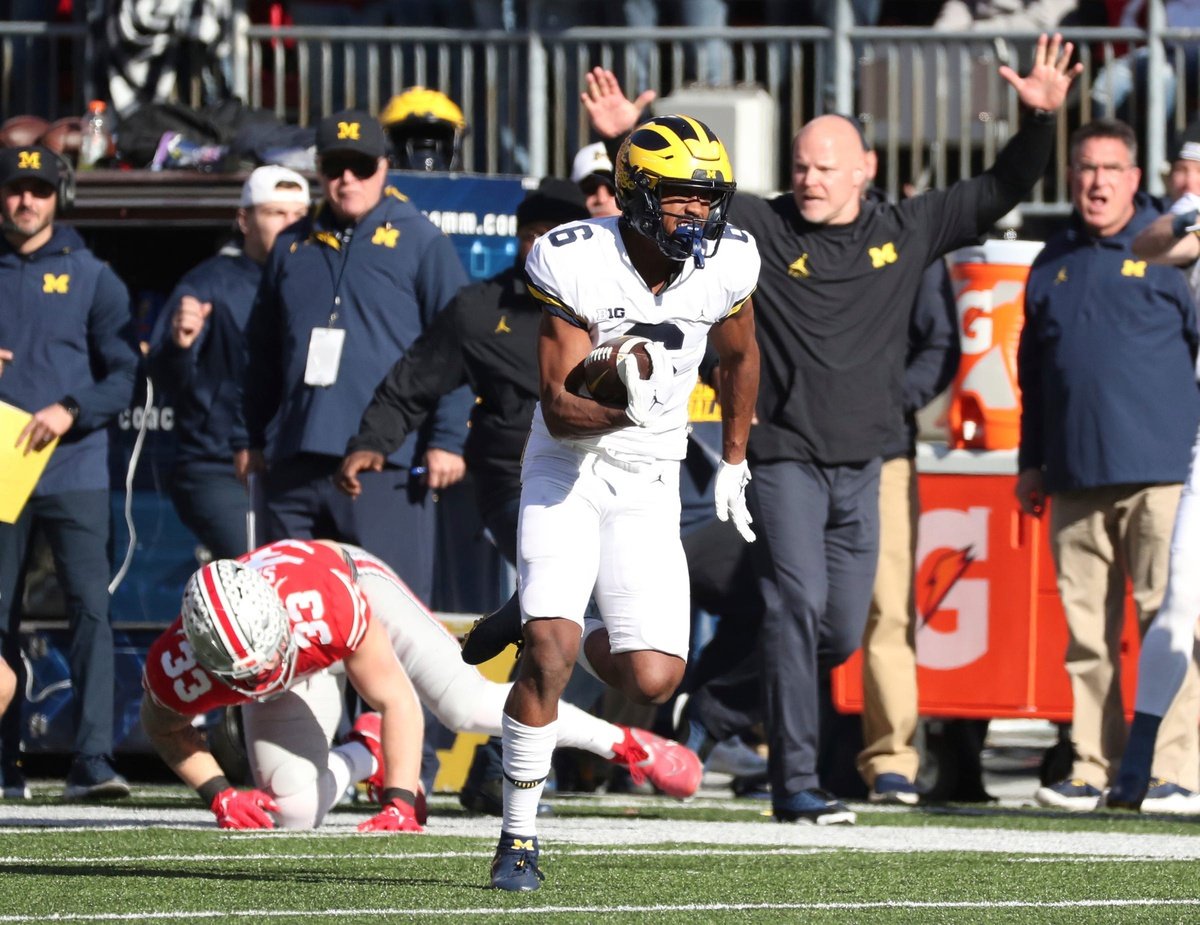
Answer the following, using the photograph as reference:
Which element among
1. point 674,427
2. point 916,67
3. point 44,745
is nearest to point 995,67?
point 916,67

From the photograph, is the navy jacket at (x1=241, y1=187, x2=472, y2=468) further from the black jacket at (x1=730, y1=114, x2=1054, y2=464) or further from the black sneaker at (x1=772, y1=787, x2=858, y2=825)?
the black sneaker at (x1=772, y1=787, x2=858, y2=825)

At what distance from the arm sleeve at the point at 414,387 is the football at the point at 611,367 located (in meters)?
2.51

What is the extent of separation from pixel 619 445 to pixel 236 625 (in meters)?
1.24

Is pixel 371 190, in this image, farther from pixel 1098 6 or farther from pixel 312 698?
pixel 1098 6

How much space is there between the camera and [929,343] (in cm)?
856

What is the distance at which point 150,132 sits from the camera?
10594 mm

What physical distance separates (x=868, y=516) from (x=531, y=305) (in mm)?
1260

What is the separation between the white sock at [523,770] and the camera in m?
5.58

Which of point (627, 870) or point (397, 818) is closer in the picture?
point (627, 870)

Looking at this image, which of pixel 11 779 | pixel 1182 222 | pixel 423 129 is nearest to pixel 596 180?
pixel 423 129

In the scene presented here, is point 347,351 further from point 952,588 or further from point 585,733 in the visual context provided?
point 952,588

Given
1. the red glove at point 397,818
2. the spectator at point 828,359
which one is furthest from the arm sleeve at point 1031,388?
the red glove at point 397,818

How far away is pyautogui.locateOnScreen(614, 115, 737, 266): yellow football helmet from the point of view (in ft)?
19.1

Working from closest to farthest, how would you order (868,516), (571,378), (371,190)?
(571,378)
(868,516)
(371,190)
